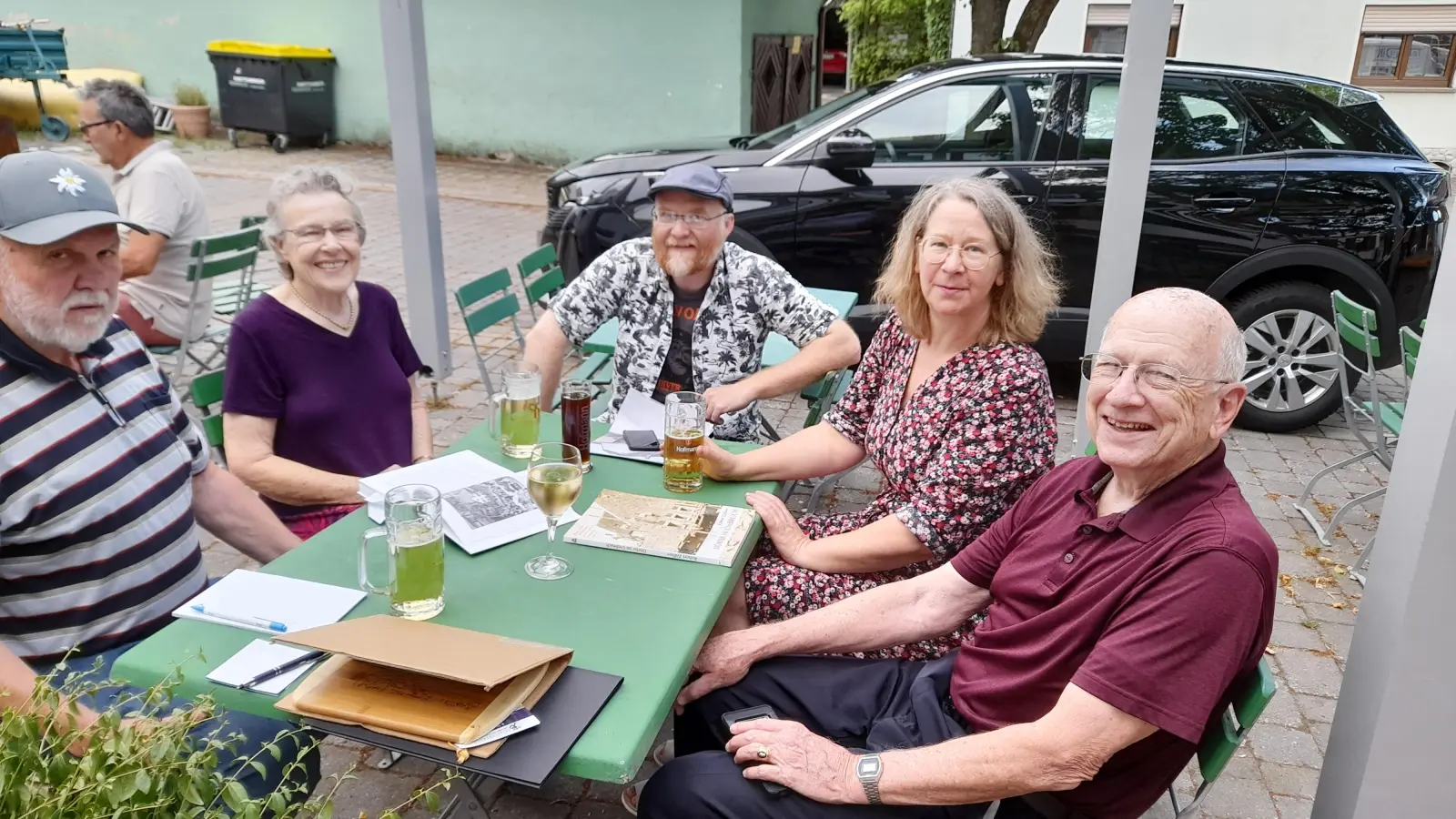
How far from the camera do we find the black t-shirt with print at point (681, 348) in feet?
10.9

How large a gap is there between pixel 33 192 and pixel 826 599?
1.93 m

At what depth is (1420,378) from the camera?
1765 mm

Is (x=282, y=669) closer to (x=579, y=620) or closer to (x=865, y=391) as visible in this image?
(x=579, y=620)

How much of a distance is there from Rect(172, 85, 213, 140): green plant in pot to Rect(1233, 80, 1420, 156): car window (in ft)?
43.6

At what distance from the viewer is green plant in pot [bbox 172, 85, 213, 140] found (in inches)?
542

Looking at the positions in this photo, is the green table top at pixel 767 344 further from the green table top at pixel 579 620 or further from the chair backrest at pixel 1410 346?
the chair backrest at pixel 1410 346

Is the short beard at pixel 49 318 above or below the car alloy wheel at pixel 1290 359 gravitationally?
above

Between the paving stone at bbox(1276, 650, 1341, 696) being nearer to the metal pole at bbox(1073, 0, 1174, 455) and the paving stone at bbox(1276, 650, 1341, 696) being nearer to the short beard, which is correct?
the metal pole at bbox(1073, 0, 1174, 455)

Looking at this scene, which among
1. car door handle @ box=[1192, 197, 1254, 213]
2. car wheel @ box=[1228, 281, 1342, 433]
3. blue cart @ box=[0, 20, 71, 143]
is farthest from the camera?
blue cart @ box=[0, 20, 71, 143]

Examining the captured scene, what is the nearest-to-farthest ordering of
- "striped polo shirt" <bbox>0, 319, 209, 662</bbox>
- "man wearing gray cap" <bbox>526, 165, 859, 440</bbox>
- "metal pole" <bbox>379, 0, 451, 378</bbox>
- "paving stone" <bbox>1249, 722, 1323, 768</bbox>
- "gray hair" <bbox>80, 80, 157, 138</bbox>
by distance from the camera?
"striped polo shirt" <bbox>0, 319, 209, 662</bbox>, "paving stone" <bbox>1249, 722, 1323, 768</bbox>, "man wearing gray cap" <bbox>526, 165, 859, 440</bbox>, "gray hair" <bbox>80, 80, 157, 138</bbox>, "metal pole" <bbox>379, 0, 451, 378</bbox>

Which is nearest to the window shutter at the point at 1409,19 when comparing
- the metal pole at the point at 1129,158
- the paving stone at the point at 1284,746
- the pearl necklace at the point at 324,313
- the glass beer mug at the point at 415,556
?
the metal pole at the point at 1129,158

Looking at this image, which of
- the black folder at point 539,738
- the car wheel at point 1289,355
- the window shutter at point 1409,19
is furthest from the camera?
the window shutter at point 1409,19

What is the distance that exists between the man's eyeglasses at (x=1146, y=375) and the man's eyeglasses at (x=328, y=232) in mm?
2034

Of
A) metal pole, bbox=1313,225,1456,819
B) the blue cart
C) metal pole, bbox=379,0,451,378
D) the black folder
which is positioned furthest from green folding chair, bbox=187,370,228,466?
the blue cart
